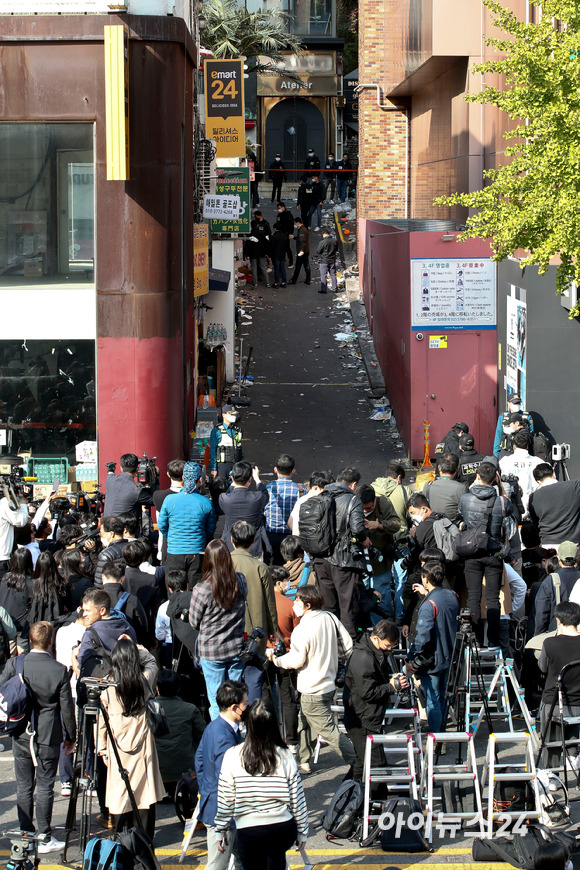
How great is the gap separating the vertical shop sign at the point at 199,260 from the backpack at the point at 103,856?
39.5 feet

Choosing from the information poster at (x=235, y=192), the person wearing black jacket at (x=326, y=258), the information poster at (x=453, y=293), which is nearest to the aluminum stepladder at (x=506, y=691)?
the information poster at (x=453, y=293)

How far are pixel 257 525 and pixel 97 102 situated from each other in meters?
6.89

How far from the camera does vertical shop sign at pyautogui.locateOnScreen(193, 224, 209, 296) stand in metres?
17.4

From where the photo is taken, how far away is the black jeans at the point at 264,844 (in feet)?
18.5

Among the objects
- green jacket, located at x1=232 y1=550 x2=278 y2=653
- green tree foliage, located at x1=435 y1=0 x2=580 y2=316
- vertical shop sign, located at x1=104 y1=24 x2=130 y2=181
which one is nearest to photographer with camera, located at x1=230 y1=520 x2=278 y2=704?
green jacket, located at x1=232 y1=550 x2=278 y2=653

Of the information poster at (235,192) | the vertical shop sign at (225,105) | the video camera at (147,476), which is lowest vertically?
the video camera at (147,476)

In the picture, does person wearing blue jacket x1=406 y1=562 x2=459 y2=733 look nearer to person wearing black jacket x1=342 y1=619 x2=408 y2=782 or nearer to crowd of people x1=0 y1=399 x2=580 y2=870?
crowd of people x1=0 y1=399 x2=580 y2=870

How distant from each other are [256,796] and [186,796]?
177cm

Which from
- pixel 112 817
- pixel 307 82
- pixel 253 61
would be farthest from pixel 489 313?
pixel 307 82

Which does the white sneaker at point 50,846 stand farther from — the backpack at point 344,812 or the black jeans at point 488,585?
the black jeans at point 488,585

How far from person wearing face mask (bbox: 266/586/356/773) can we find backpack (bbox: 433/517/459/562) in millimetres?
1990

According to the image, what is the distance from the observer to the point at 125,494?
10906mm

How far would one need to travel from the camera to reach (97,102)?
14117mm

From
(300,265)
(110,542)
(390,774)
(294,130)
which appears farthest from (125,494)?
(294,130)
